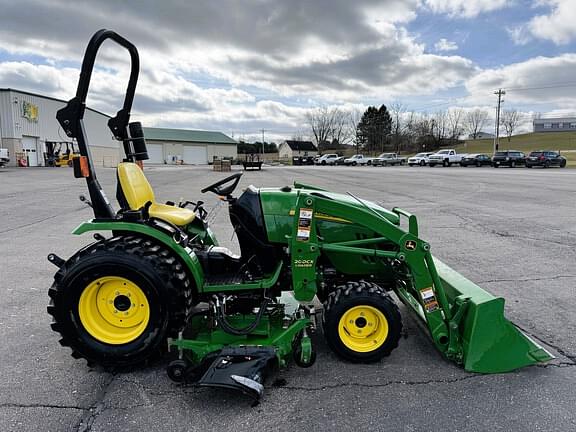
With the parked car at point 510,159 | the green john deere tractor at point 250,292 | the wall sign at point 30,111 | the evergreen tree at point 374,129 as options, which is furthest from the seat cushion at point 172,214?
the evergreen tree at point 374,129

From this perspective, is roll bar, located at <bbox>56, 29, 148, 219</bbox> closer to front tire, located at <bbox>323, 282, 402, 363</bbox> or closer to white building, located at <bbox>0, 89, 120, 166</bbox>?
front tire, located at <bbox>323, 282, 402, 363</bbox>

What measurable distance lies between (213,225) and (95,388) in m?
5.97

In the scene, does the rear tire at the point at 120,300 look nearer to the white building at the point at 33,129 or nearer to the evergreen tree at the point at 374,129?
the white building at the point at 33,129

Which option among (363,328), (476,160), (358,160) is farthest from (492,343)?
(358,160)

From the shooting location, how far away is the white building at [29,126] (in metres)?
34.9

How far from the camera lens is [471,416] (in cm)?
248

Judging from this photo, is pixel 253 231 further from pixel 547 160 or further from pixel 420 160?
pixel 420 160

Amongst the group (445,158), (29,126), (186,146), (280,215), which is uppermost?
(29,126)

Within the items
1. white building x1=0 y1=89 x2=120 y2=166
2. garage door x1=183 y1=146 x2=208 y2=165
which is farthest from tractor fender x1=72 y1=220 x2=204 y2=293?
garage door x1=183 y1=146 x2=208 y2=165

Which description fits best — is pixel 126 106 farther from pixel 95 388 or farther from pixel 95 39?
pixel 95 388

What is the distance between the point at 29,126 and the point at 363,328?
42.2 m

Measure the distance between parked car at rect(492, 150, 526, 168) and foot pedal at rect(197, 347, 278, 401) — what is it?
1639 inches

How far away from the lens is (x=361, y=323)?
3.07 metres

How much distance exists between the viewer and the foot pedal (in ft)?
8.15
